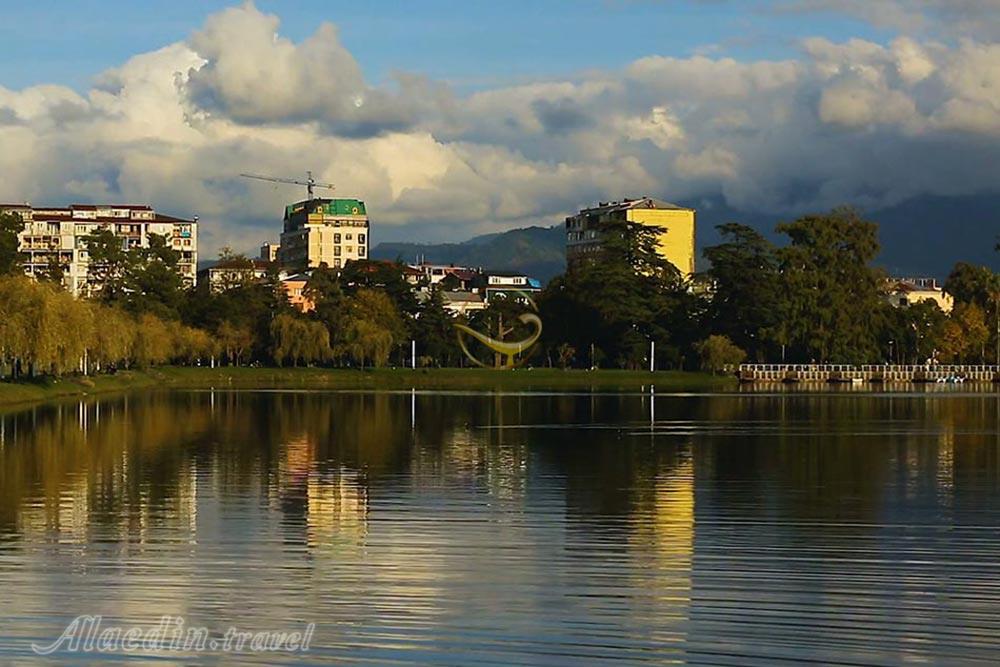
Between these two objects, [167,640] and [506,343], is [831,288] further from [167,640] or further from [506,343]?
[167,640]

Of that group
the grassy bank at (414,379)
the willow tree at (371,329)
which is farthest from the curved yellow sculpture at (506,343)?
the grassy bank at (414,379)

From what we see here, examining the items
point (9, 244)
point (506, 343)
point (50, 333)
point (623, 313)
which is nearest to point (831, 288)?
point (623, 313)

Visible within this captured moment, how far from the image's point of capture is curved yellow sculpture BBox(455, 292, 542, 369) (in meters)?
120

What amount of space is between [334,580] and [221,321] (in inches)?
3720

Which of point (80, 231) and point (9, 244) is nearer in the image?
point (9, 244)

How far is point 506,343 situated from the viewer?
4796 inches

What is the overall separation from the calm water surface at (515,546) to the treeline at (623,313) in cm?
6559

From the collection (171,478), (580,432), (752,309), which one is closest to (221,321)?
(752,309)

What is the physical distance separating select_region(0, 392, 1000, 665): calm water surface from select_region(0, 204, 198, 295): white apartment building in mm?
124251

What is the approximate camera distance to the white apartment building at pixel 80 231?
158m

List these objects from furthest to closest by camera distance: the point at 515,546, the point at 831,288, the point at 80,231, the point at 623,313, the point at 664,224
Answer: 1. the point at 664,224
2. the point at 80,231
3. the point at 623,313
4. the point at 831,288
5. the point at 515,546

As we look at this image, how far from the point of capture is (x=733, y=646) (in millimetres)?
13047

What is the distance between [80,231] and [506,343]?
60.1 meters

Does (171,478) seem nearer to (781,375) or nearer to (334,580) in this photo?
(334,580)
